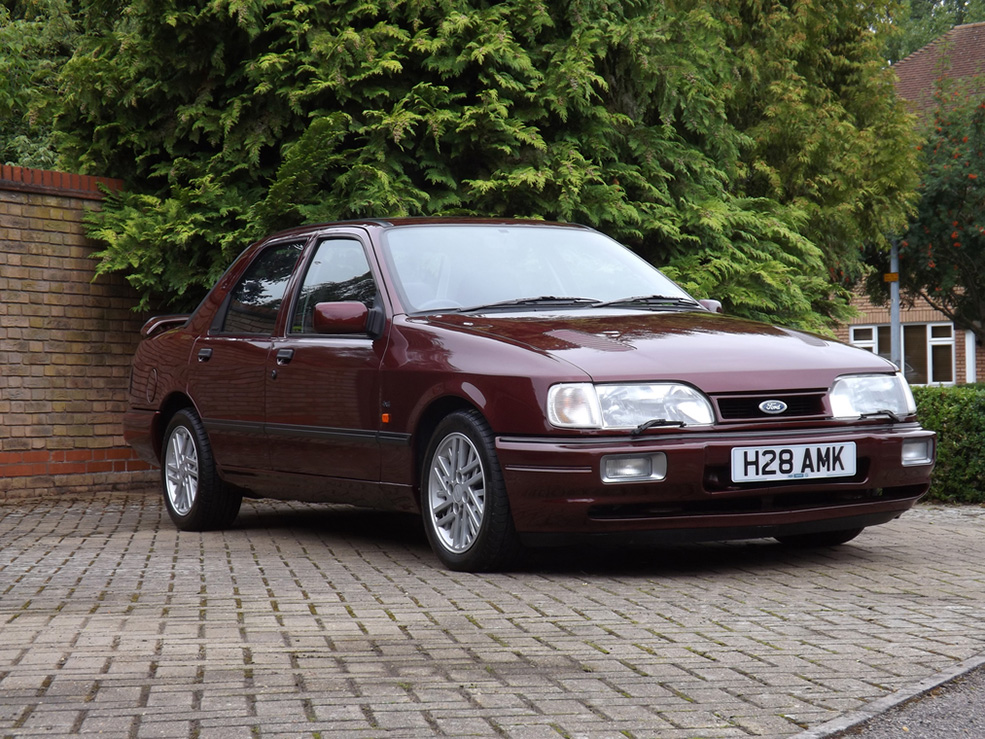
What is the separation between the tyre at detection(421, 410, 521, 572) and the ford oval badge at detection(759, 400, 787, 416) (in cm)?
113

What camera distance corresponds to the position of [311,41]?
401 inches

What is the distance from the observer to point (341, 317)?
645 cm

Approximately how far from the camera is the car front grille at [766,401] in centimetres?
558

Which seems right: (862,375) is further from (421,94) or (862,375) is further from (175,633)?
(421,94)

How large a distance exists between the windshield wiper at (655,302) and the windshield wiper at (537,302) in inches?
3.5

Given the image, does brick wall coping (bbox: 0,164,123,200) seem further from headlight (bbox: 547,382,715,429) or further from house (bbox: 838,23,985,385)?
house (bbox: 838,23,985,385)

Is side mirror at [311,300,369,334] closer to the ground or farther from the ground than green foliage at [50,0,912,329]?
closer to the ground

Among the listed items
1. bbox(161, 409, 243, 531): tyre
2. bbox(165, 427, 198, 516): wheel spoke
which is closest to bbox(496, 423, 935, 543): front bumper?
bbox(161, 409, 243, 531): tyre

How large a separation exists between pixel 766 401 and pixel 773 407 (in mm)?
39

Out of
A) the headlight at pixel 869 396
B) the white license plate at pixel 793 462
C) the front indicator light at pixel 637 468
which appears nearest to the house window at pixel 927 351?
the headlight at pixel 869 396

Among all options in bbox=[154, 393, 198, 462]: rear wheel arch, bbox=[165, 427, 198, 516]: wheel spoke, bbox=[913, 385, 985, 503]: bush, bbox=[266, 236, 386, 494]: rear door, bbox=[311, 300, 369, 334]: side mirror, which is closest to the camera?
bbox=[311, 300, 369, 334]: side mirror

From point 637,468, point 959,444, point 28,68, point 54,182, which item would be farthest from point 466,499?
point 28,68

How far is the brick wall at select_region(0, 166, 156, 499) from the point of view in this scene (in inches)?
412

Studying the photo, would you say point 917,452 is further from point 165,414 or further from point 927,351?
point 927,351
